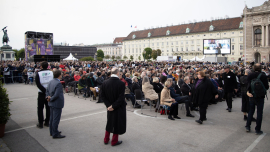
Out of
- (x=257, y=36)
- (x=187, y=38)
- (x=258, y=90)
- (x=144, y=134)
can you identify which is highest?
(x=187, y=38)

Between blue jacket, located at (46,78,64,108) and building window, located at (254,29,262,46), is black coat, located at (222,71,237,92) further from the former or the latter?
building window, located at (254,29,262,46)

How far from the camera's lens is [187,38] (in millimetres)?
90250

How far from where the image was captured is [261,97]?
5.45 metres

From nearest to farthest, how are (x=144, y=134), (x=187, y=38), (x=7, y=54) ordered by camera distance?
(x=144, y=134), (x=7, y=54), (x=187, y=38)

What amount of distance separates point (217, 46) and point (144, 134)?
→ 1557 inches

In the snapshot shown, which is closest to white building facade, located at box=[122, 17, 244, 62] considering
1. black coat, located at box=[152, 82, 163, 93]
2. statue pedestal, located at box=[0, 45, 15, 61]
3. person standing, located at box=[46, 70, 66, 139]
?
statue pedestal, located at box=[0, 45, 15, 61]

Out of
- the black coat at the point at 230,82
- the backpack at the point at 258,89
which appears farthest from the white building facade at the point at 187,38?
the backpack at the point at 258,89

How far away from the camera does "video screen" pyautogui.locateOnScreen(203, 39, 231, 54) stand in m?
39.6

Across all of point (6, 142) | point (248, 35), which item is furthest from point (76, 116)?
point (248, 35)

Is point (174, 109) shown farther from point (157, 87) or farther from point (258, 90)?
point (258, 90)

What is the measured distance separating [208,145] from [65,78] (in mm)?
10675

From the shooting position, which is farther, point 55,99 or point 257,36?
point 257,36

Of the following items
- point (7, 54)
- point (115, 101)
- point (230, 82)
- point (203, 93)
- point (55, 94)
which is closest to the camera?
point (115, 101)

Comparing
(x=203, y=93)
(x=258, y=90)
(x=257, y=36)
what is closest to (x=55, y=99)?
(x=203, y=93)
